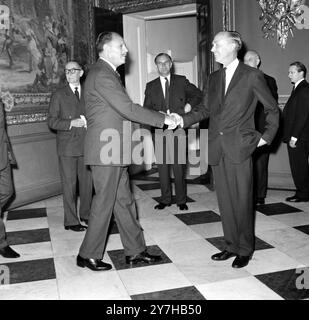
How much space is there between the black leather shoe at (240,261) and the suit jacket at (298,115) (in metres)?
2.37

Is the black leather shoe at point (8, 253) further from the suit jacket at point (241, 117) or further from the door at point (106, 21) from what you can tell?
the door at point (106, 21)

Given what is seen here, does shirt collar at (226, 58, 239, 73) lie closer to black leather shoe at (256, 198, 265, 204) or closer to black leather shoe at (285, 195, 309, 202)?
black leather shoe at (256, 198, 265, 204)

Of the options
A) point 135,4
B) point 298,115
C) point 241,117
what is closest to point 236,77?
point 241,117

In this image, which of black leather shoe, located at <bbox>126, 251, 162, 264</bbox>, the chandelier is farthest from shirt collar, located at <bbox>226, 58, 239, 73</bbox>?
the chandelier

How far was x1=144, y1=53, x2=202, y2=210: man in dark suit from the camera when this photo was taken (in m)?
4.88

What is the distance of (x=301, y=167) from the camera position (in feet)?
16.9

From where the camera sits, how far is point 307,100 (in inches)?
198

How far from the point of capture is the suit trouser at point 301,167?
5129 millimetres

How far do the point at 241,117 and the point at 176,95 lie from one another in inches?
77.2

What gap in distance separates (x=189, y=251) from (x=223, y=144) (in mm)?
1030

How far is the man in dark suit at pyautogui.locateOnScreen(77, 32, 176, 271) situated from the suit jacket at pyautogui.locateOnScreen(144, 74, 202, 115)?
1744 mm

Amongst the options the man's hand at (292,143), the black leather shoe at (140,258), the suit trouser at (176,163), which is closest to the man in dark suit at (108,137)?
the black leather shoe at (140,258)

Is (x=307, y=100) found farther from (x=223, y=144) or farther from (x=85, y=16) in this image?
(x=85, y=16)

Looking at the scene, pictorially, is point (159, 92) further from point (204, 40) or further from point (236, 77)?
point (236, 77)
